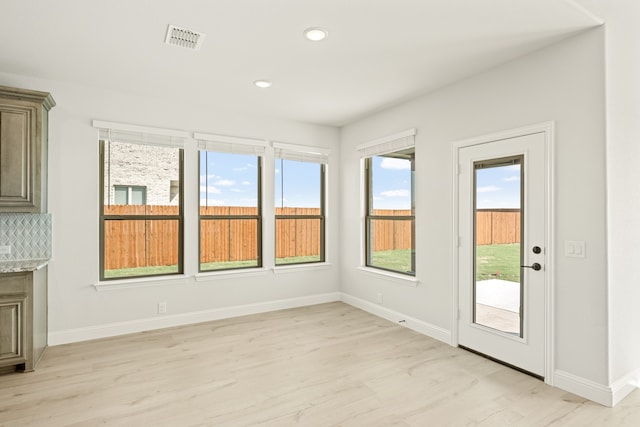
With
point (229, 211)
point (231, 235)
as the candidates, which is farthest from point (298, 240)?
point (229, 211)

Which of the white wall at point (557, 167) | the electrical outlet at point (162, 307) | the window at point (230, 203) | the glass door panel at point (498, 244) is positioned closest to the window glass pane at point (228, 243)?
the window at point (230, 203)

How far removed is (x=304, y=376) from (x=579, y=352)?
7.13 feet

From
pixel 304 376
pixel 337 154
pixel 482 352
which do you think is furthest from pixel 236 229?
pixel 482 352

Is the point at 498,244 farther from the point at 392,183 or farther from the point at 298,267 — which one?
the point at 298,267

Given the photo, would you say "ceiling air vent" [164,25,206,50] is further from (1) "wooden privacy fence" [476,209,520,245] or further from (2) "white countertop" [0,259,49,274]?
(1) "wooden privacy fence" [476,209,520,245]

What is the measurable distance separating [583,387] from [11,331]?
464cm

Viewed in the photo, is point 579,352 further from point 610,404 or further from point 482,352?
point 482,352

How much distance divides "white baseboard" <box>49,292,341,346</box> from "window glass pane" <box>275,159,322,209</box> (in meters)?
1.38

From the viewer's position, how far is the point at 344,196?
5535mm

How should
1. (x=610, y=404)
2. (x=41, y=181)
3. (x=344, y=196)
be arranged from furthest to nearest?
(x=344, y=196), (x=41, y=181), (x=610, y=404)

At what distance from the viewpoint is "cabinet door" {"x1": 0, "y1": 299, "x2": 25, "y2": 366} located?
3.00m

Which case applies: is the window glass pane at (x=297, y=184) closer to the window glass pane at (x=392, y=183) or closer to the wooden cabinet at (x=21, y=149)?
the window glass pane at (x=392, y=183)

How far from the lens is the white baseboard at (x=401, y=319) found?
12.7 ft

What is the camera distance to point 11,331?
3033 millimetres
